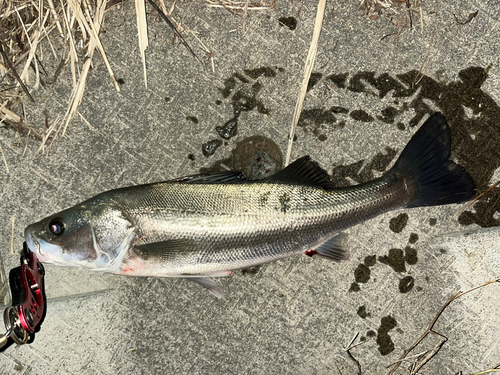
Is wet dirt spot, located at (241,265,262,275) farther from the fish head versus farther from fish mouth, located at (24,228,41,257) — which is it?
fish mouth, located at (24,228,41,257)

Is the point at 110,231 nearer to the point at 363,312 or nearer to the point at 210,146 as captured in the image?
the point at 210,146

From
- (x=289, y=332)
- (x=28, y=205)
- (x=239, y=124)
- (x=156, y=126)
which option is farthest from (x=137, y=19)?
(x=289, y=332)

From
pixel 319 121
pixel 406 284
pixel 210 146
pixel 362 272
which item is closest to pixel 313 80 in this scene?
pixel 319 121

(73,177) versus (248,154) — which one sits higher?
(248,154)

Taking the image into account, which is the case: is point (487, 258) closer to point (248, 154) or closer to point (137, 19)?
point (248, 154)

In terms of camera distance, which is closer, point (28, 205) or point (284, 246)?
point (284, 246)

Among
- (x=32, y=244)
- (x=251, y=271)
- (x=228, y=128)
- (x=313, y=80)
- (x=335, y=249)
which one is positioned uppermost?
(x=313, y=80)

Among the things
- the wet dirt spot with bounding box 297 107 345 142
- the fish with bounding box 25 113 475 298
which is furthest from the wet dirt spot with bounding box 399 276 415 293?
the wet dirt spot with bounding box 297 107 345 142
